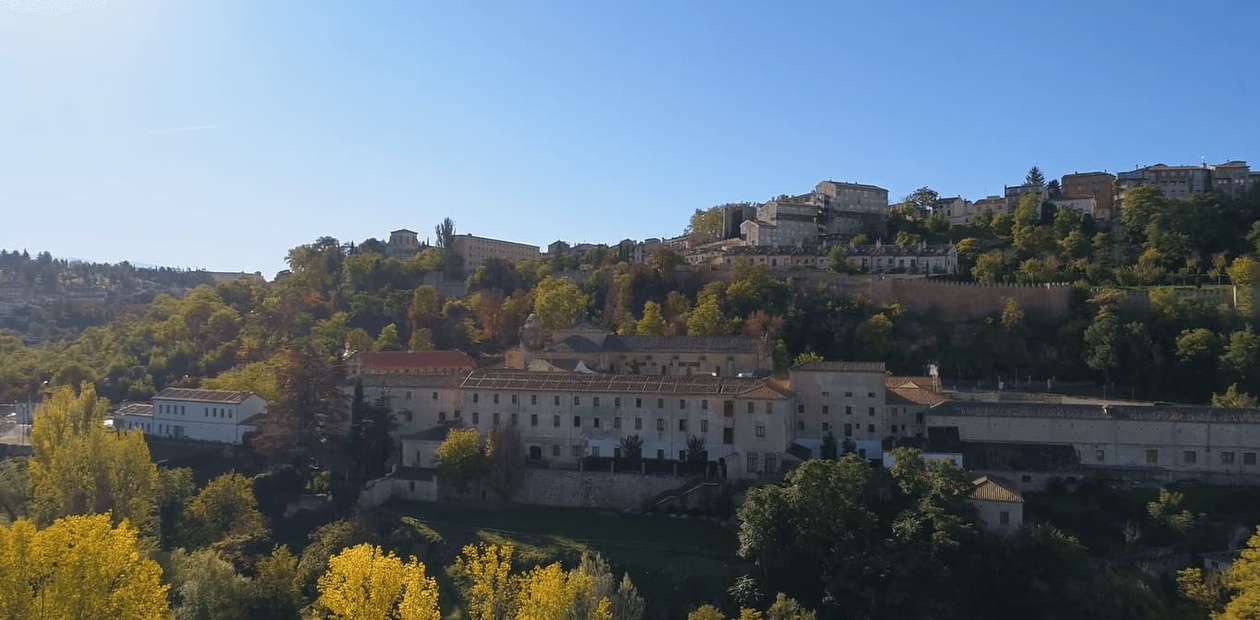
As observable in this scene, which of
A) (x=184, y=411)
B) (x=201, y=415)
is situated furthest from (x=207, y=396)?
(x=184, y=411)

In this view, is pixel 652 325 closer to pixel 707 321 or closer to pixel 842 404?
pixel 707 321

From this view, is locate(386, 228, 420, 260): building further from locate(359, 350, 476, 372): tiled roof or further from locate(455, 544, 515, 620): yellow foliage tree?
locate(455, 544, 515, 620): yellow foliage tree

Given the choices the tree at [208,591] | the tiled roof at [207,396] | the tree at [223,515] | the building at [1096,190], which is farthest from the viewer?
the building at [1096,190]

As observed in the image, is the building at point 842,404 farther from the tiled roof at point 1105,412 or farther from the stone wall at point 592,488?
the stone wall at point 592,488

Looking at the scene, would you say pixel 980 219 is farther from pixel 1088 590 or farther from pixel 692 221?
pixel 1088 590

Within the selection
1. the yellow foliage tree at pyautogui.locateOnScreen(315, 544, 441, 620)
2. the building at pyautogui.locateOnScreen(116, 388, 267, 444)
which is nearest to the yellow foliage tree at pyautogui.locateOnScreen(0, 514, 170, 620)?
the yellow foliage tree at pyautogui.locateOnScreen(315, 544, 441, 620)

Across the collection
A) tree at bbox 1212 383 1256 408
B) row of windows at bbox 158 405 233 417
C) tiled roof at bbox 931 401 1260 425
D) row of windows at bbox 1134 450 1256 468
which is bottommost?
row of windows at bbox 1134 450 1256 468

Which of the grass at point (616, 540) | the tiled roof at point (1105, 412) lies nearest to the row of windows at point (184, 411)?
the grass at point (616, 540)
